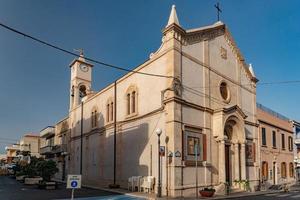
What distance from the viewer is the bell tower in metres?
40.0

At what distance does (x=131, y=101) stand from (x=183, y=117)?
645 centimetres

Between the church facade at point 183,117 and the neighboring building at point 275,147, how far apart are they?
3256 mm

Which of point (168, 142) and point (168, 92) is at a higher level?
point (168, 92)

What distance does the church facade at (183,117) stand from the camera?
21203mm

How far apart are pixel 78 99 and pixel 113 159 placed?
551 inches

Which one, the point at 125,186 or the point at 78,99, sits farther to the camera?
the point at 78,99

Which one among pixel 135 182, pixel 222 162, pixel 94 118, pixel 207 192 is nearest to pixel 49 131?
pixel 94 118

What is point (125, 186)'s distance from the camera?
25.7 m

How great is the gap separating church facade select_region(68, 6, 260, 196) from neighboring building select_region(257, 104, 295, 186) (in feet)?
10.7

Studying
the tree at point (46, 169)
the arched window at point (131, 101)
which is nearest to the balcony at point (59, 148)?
the tree at point (46, 169)

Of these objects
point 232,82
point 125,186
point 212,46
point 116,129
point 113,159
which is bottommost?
point 125,186

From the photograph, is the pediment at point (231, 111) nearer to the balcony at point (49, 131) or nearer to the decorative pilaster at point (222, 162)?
the decorative pilaster at point (222, 162)

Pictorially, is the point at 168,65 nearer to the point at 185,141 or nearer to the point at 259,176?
the point at 185,141

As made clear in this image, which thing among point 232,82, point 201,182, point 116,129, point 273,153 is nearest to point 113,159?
point 116,129
